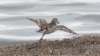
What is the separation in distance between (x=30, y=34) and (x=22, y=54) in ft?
26.6

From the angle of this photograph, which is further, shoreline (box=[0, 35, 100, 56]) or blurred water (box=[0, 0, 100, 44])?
blurred water (box=[0, 0, 100, 44])

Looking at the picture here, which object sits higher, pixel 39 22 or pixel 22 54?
pixel 39 22

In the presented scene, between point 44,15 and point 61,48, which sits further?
point 44,15

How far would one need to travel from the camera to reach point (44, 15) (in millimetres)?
22250

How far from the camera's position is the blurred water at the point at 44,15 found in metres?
18.5

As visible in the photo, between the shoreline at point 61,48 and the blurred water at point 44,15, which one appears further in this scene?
the blurred water at point 44,15

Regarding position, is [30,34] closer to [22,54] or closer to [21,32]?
[21,32]

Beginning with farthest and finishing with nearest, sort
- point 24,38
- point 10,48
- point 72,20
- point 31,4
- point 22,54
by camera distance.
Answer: point 31,4, point 72,20, point 24,38, point 10,48, point 22,54

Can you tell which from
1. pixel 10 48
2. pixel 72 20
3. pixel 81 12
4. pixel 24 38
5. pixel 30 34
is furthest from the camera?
pixel 81 12

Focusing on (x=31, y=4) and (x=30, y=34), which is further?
(x=31, y=4)

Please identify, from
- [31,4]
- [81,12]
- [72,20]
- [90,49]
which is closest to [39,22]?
[90,49]

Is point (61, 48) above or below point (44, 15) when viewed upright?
below

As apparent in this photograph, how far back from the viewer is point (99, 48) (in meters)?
10.3

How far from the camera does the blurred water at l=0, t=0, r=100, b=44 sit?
18.5 m
